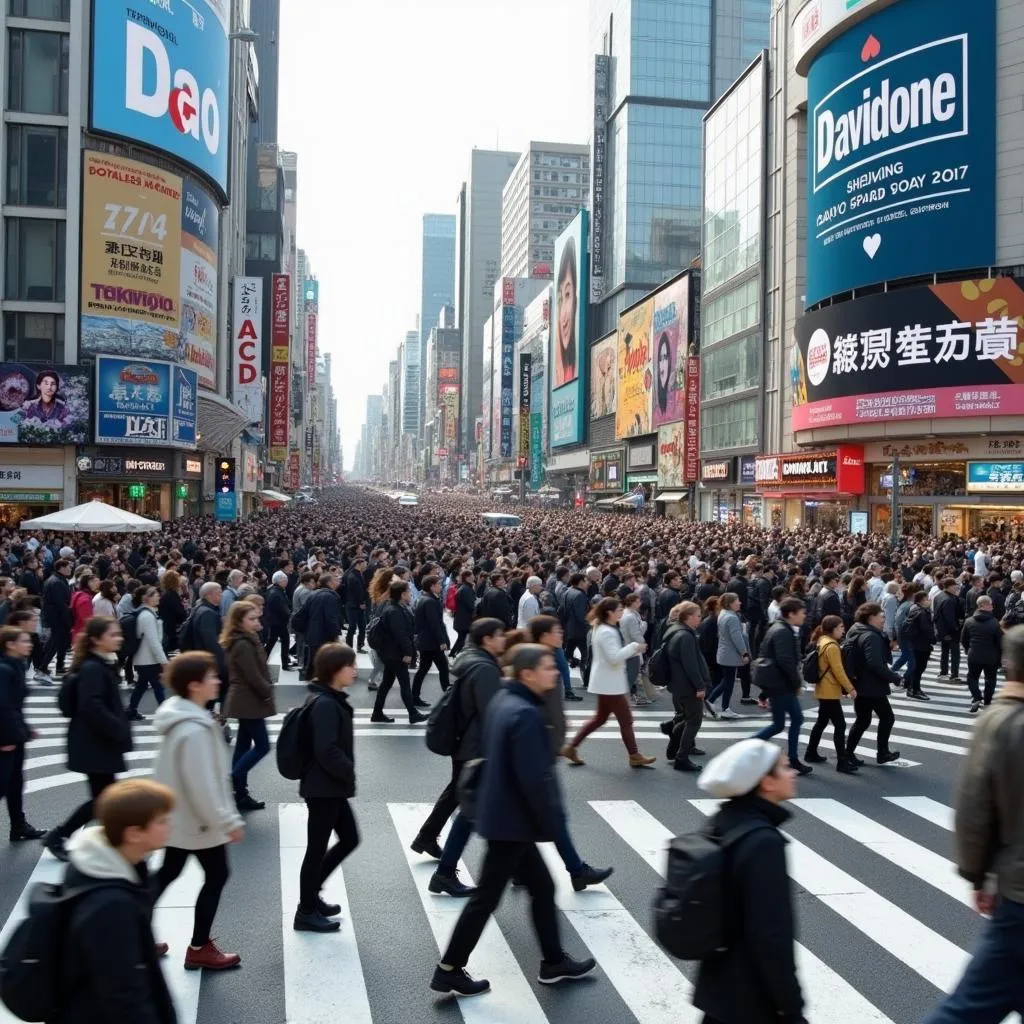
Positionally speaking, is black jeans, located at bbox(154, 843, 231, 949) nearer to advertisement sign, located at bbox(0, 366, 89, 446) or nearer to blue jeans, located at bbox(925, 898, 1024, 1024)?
blue jeans, located at bbox(925, 898, 1024, 1024)

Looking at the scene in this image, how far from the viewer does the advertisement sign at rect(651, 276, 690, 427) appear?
220ft

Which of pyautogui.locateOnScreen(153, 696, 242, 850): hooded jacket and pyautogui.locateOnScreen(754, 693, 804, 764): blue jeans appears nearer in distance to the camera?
pyautogui.locateOnScreen(153, 696, 242, 850): hooded jacket

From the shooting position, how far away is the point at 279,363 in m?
69.5

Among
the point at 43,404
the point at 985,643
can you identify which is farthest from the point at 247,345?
the point at 985,643

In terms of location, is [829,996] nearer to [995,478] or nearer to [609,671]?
[609,671]

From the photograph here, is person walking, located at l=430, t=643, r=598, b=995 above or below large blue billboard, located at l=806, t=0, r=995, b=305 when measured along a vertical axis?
below

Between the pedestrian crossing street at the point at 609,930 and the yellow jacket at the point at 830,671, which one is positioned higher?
the yellow jacket at the point at 830,671

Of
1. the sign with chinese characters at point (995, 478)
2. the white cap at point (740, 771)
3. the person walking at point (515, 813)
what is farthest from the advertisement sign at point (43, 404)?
the white cap at point (740, 771)

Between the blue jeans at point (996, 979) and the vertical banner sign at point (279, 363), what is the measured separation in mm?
68658

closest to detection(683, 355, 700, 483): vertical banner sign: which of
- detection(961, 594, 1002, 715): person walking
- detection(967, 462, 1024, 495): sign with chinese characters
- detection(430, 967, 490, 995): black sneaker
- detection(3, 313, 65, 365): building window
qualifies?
detection(967, 462, 1024, 495): sign with chinese characters

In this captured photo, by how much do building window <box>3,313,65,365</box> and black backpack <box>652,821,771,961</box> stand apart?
44.0 meters

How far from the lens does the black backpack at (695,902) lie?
3113 millimetres

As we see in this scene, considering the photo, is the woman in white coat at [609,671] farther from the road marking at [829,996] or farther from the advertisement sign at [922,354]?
the advertisement sign at [922,354]

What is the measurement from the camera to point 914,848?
290 inches
